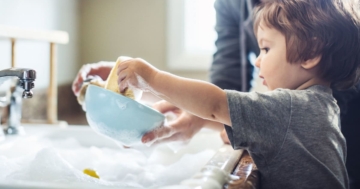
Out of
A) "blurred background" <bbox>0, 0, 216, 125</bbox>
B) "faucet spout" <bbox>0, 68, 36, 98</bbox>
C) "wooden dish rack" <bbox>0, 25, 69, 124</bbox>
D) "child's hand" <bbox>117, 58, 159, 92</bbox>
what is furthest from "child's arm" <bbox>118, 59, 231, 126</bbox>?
"blurred background" <bbox>0, 0, 216, 125</bbox>

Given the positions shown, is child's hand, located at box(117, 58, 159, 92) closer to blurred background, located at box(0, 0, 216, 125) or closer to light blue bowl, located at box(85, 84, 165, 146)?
light blue bowl, located at box(85, 84, 165, 146)

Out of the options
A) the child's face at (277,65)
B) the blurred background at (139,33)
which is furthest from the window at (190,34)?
the child's face at (277,65)

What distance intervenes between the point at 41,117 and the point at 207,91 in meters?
0.90

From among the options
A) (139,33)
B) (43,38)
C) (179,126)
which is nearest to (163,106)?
(179,126)

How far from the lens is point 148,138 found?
0.76 m

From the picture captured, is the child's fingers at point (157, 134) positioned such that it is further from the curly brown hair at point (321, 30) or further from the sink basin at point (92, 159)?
the curly brown hair at point (321, 30)

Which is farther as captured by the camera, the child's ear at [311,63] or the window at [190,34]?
the window at [190,34]

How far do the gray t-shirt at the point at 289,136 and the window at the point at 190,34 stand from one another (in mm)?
1058

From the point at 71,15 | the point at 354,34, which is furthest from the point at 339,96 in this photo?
the point at 71,15

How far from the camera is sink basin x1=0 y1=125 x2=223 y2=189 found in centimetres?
69

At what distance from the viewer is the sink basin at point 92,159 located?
2.26ft

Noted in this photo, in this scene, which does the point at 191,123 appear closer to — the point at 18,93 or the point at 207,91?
the point at 207,91

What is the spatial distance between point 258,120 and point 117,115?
0.22 m

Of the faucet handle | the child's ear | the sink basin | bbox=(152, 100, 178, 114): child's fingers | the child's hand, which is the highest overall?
the child's ear
